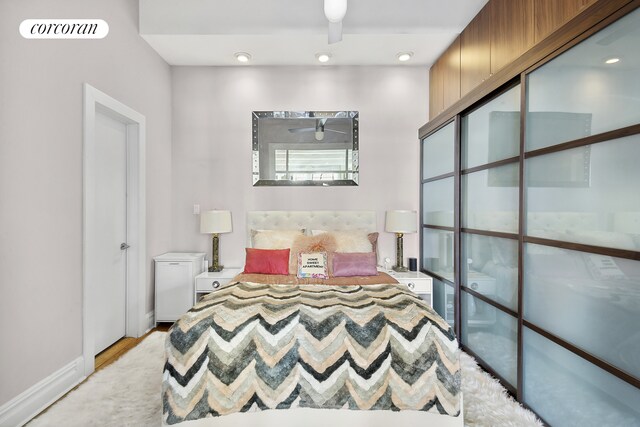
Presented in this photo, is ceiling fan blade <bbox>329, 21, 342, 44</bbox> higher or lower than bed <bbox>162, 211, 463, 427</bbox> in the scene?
higher

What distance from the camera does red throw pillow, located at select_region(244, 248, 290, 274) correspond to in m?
2.81

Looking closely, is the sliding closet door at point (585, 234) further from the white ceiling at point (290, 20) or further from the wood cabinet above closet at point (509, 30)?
the white ceiling at point (290, 20)

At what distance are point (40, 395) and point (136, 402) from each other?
0.60m

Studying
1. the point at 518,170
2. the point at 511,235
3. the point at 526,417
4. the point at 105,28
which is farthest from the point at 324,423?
the point at 105,28

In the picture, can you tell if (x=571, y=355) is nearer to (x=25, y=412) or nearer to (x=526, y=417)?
(x=526, y=417)

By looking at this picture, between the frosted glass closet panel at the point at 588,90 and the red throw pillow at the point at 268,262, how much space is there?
7.12 feet

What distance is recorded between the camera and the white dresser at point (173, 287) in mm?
3170

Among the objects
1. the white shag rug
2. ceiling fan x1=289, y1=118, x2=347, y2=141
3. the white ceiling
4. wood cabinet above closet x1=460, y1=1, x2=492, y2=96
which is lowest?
Result: the white shag rug

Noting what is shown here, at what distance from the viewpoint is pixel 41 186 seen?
1920 mm

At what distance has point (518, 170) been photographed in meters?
2.00

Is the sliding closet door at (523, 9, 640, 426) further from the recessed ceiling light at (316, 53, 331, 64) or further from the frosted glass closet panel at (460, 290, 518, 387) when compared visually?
the recessed ceiling light at (316, 53, 331, 64)

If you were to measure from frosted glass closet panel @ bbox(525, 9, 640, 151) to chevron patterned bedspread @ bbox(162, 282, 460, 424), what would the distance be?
1329mm

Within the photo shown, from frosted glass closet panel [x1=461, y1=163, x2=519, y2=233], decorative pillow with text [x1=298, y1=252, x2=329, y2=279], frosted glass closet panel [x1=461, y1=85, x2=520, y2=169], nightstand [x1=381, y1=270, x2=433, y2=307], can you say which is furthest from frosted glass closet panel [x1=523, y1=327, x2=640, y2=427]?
decorative pillow with text [x1=298, y1=252, x2=329, y2=279]

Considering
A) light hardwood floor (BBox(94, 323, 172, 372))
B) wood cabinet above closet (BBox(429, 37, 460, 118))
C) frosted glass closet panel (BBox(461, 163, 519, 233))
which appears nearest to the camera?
frosted glass closet panel (BBox(461, 163, 519, 233))
